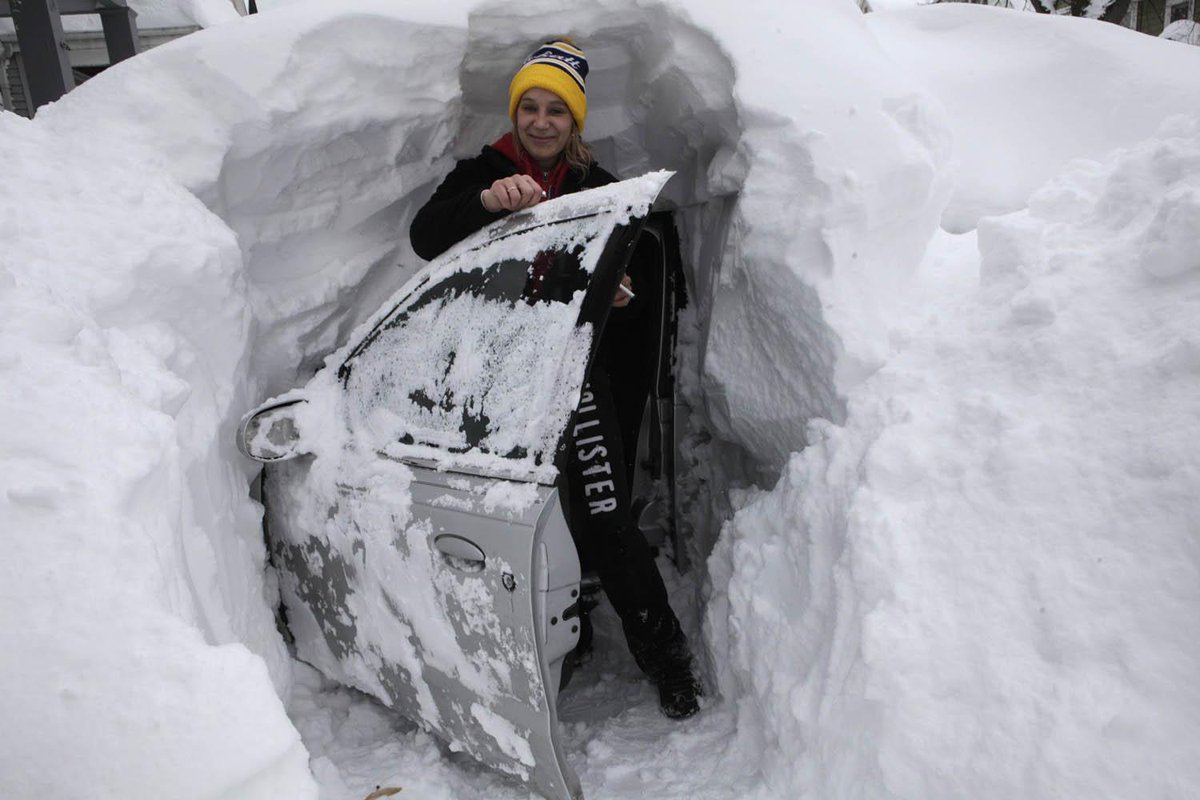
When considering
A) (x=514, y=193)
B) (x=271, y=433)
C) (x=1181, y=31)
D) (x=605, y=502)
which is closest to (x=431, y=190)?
(x=514, y=193)

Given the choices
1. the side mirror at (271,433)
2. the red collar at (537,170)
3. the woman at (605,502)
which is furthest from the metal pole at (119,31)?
the side mirror at (271,433)

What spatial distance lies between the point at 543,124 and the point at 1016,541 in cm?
217

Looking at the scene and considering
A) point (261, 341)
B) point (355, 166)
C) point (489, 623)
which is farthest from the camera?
point (355, 166)

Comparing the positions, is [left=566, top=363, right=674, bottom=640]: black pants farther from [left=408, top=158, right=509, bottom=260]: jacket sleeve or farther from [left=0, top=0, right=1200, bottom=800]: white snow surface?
[left=408, top=158, right=509, bottom=260]: jacket sleeve

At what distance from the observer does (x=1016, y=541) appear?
1.71 metres

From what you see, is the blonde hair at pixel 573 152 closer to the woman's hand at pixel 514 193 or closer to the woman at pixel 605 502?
the woman at pixel 605 502

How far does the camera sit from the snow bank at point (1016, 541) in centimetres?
149

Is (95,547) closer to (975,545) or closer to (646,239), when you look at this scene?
(975,545)

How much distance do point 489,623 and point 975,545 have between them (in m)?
1.24

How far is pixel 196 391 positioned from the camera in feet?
7.41

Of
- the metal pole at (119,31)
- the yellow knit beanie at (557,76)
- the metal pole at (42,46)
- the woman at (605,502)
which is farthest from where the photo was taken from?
the metal pole at (119,31)

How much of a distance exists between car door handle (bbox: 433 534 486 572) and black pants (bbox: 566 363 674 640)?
0.59 meters

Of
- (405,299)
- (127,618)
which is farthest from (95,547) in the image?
(405,299)

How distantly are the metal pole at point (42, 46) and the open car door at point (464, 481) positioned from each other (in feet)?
12.0
